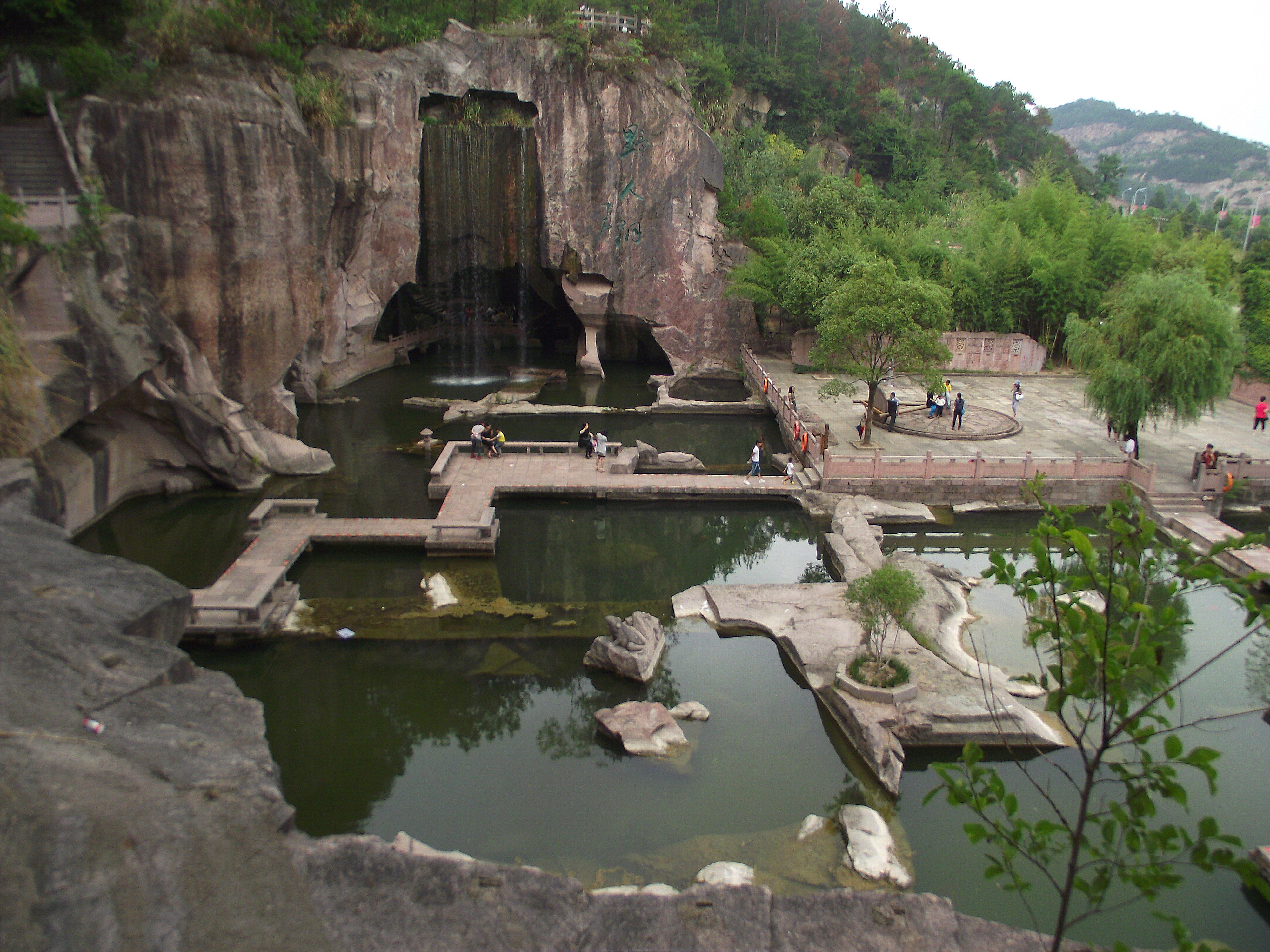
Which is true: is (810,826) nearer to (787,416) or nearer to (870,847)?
(870,847)

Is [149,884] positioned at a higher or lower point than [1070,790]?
higher

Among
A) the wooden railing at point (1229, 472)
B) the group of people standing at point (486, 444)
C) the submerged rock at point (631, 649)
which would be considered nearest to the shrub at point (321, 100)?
the group of people standing at point (486, 444)

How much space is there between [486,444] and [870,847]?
45.2ft

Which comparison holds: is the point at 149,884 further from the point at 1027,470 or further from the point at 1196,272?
the point at 1196,272

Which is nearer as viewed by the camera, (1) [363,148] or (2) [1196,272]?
(2) [1196,272]

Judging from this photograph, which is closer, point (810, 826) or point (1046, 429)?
point (810, 826)

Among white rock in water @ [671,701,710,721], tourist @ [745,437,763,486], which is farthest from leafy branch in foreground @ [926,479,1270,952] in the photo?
tourist @ [745,437,763,486]

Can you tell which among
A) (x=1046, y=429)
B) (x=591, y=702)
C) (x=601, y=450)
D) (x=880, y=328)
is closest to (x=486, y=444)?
(x=601, y=450)

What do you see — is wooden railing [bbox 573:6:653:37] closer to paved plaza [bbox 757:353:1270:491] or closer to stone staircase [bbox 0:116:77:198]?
paved plaza [bbox 757:353:1270:491]

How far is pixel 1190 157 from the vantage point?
165 metres

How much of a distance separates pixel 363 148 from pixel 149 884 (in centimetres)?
2522

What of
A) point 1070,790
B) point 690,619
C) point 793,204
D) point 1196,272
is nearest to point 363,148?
point 793,204

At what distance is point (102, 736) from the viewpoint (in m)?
5.85

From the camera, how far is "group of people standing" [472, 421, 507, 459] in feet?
67.0
